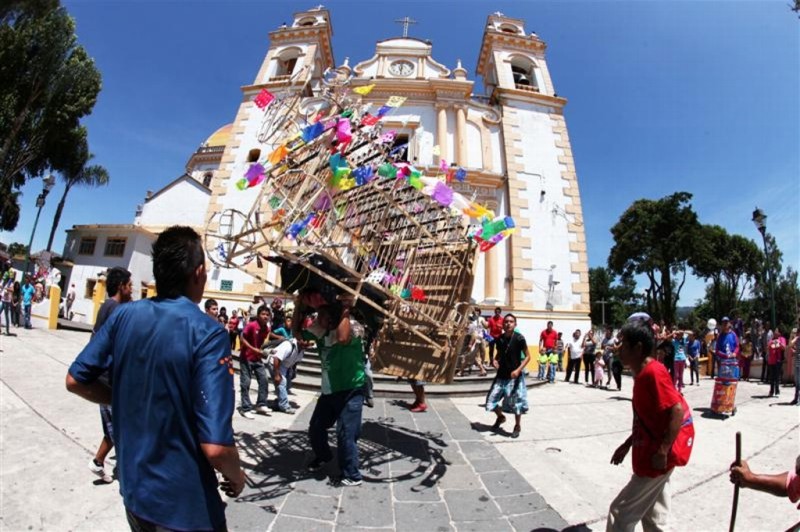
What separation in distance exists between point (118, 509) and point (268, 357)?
11.6 feet

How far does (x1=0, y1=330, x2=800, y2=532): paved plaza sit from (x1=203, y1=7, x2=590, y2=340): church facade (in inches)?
317

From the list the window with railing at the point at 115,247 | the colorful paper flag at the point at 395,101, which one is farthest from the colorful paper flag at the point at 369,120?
the window with railing at the point at 115,247

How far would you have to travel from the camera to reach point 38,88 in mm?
18016

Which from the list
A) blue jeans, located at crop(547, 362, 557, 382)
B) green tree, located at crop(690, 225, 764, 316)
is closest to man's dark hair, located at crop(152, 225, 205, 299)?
blue jeans, located at crop(547, 362, 557, 382)

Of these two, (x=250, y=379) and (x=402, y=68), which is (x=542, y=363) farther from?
(x=402, y=68)

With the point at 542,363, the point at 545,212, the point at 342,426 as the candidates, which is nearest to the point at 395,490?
the point at 342,426

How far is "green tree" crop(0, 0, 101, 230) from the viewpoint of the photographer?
16953 millimetres

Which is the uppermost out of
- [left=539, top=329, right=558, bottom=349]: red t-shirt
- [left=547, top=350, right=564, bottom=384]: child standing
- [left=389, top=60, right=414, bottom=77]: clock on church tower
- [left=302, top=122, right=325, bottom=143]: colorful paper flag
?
[left=389, top=60, right=414, bottom=77]: clock on church tower

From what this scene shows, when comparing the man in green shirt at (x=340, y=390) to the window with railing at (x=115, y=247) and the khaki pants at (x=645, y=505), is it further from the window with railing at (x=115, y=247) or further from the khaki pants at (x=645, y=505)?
the window with railing at (x=115, y=247)

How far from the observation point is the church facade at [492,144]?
601 inches

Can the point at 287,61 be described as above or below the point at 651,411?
above

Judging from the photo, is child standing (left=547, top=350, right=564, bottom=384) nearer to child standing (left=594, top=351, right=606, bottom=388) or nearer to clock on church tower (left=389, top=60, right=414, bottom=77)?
child standing (left=594, top=351, right=606, bottom=388)

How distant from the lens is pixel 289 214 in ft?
11.4

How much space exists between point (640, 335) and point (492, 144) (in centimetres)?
1604
